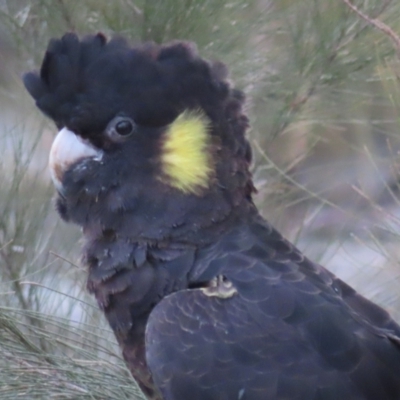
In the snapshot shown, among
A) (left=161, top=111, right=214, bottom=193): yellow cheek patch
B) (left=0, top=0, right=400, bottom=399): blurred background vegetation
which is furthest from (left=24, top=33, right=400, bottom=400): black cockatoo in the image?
(left=0, top=0, right=400, bottom=399): blurred background vegetation

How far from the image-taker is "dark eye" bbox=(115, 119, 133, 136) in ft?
3.93

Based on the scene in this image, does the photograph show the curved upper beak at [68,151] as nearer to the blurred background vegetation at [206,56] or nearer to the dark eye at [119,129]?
the dark eye at [119,129]

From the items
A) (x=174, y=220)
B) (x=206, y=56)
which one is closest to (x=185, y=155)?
(x=174, y=220)

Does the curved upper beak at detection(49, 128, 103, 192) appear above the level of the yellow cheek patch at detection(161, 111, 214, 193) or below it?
A: below

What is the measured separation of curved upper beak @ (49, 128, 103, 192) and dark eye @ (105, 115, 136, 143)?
0.11 feet

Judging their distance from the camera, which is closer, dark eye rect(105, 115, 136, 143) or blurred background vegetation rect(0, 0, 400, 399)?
dark eye rect(105, 115, 136, 143)

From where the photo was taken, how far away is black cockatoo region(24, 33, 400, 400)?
1116mm

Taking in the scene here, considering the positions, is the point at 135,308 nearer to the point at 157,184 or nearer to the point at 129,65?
the point at 157,184

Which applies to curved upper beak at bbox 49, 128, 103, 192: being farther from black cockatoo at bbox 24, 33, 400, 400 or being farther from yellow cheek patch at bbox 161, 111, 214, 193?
yellow cheek patch at bbox 161, 111, 214, 193

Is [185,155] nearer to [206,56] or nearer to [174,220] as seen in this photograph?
[174,220]

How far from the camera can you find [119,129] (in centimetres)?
120

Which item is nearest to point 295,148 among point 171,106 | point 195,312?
point 171,106

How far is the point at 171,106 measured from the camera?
120 centimetres

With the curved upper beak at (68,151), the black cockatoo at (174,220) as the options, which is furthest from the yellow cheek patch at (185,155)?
the curved upper beak at (68,151)
